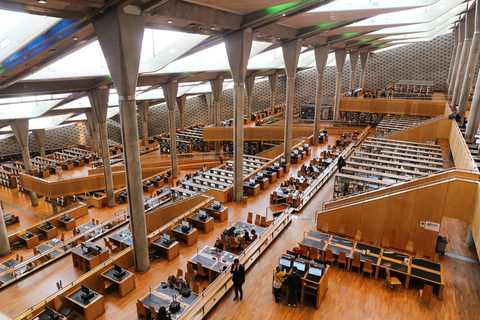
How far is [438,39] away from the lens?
3550 cm

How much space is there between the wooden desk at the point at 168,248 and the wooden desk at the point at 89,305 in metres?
2.83

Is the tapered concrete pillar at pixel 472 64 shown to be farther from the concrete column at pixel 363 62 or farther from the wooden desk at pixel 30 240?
the wooden desk at pixel 30 240

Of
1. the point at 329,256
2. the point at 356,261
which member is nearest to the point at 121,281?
the point at 329,256

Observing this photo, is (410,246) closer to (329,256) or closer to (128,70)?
(329,256)

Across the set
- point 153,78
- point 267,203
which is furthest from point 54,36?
point 153,78

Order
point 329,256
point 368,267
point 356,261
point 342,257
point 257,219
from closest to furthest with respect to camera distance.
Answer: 1. point 368,267
2. point 356,261
3. point 342,257
4. point 329,256
5. point 257,219

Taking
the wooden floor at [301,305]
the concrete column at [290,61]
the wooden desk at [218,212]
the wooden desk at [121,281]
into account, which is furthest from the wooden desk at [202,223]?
the concrete column at [290,61]

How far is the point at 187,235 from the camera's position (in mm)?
12297

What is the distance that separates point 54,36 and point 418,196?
44.1 feet

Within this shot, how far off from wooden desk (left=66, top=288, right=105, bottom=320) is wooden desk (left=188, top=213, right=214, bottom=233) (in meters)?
5.02

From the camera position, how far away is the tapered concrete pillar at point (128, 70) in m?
8.70

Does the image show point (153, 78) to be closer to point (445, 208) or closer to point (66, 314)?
point (66, 314)

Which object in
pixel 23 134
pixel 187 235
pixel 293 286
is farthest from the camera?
pixel 23 134

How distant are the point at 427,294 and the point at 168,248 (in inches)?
332
